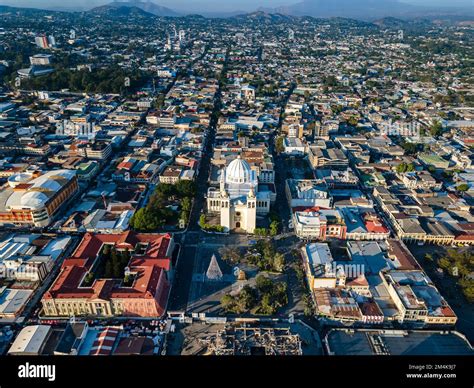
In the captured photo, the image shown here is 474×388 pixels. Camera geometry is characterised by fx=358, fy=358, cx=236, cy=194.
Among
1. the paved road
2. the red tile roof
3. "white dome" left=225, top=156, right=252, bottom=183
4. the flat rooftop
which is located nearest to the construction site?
the flat rooftop

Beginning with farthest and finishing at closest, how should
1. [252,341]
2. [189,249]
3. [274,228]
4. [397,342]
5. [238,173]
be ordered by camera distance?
[238,173], [274,228], [189,249], [397,342], [252,341]

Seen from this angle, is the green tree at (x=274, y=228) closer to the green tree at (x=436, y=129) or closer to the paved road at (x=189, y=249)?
the paved road at (x=189, y=249)

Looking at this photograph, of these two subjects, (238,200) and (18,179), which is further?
(18,179)

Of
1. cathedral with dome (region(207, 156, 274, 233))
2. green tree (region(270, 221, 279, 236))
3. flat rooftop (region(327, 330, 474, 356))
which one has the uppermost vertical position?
cathedral with dome (region(207, 156, 274, 233))

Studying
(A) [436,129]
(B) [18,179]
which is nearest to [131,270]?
(B) [18,179]

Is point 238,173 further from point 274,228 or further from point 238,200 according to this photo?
point 274,228

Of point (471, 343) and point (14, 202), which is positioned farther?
point (14, 202)

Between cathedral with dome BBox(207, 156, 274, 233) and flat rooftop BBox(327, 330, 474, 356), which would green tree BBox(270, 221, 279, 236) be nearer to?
cathedral with dome BBox(207, 156, 274, 233)

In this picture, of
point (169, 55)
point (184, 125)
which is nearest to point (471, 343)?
point (184, 125)
